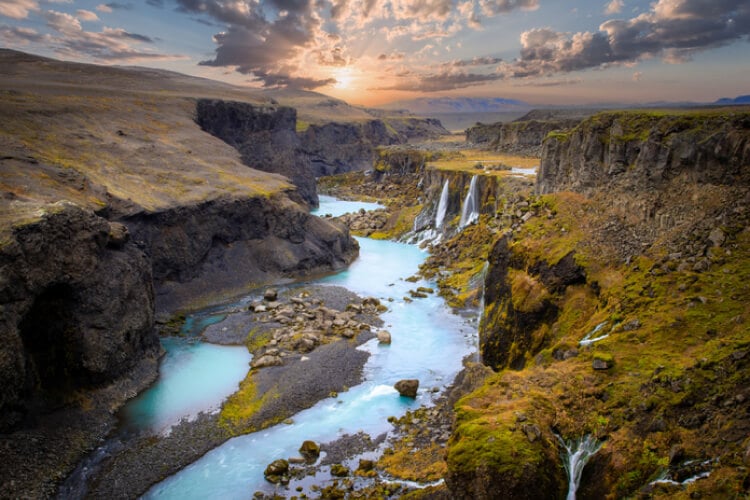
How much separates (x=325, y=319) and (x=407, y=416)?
62.4 feet

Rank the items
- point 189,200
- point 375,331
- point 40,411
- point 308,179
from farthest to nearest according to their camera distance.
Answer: point 308,179
point 189,200
point 375,331
point 40,411

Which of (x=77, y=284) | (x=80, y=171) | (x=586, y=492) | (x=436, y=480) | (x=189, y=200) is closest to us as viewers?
(x=586, y=492)

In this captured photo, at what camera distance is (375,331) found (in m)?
46.5

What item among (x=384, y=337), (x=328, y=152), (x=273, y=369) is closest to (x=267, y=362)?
(x=273, y=369)

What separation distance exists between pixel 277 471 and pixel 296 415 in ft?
21.6

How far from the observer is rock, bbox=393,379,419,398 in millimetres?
34156

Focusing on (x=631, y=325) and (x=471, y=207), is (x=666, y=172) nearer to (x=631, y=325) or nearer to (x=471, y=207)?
(x=631, y=325)

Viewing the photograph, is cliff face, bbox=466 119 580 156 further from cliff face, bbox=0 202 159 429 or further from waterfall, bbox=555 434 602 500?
waterfall, bbox=555 434 602 500

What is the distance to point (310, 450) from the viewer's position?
91.6 ft

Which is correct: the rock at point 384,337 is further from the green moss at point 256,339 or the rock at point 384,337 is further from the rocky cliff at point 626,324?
the green moss at point 256,339

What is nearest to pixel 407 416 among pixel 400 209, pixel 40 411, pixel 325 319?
pixel 325 319

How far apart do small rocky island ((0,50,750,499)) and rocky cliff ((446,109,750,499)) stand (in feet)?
0.32

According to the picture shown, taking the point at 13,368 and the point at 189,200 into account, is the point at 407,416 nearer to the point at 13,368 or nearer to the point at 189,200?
the point at 13,368

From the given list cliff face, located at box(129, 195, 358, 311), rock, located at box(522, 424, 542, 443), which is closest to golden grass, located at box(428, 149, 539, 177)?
cliff face, located at box(129, 195, 358, 311)
